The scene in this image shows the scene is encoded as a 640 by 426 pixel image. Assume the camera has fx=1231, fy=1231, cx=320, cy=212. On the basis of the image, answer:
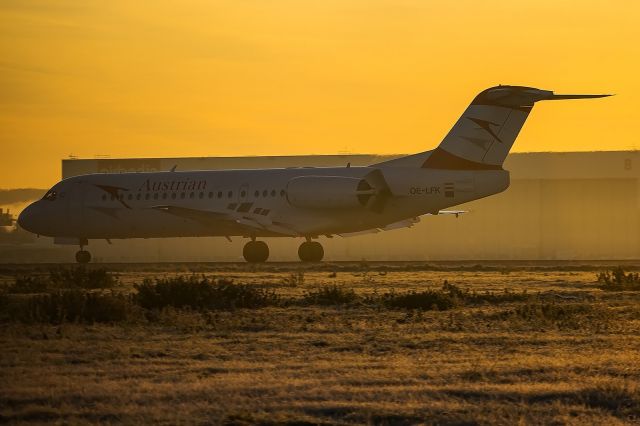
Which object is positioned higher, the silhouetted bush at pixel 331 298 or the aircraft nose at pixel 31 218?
the aircraft nose at pixel 31 218

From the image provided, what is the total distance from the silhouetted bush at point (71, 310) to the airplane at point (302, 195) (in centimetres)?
1983

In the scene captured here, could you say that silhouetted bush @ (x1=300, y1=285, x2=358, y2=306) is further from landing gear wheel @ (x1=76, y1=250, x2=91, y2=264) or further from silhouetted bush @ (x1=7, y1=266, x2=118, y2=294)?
landing gear wheel @ (x1=76, y1=250, x2=91, y2=264)

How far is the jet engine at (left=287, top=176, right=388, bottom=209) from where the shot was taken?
40531mm

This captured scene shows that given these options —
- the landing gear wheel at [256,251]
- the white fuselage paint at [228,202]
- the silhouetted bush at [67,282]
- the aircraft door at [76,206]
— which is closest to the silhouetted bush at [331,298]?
the silhouetted bush at [67,282]

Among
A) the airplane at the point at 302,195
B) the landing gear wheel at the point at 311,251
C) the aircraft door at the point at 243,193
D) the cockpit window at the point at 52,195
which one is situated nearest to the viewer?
the airplane at the point at 302,195

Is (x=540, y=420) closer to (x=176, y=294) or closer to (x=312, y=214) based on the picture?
(x=176, y=294)

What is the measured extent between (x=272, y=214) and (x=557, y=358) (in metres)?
27.8

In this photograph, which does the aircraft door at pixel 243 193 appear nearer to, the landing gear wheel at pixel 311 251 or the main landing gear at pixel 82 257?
the landing gear wheel at pixel 311 251

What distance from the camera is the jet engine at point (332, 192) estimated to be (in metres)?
Result: 40.5

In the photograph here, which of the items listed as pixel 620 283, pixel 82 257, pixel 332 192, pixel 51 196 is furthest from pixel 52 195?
pixel 620 283

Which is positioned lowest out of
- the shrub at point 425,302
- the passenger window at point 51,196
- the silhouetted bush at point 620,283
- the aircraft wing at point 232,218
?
the shrub at point 425,302

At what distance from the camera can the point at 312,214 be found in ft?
138

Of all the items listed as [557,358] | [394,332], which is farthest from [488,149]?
[557,358]

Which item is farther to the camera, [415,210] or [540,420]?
[415,210]
